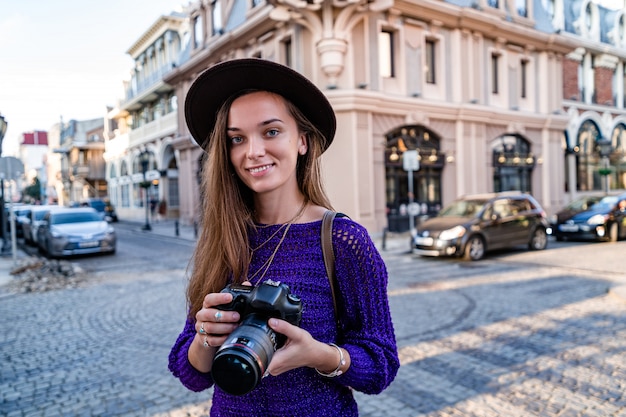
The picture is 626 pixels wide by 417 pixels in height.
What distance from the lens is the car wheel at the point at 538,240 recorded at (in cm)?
1316

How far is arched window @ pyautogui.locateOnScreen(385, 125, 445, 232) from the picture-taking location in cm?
1755

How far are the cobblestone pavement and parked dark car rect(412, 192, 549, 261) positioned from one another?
2.73 m

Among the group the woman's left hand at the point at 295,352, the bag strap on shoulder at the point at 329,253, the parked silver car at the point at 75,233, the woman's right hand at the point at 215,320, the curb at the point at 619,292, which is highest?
the bag strap on shoulder at the point at 329,253

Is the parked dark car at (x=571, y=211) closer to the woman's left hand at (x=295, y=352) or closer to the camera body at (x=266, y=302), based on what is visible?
the woman's left hand at (x=295, y=352)

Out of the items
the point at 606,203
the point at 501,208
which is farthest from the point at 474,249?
the point at 606,203

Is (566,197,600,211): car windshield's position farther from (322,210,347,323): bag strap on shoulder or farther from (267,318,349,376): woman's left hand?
(267,318,349,376): woman's left hand

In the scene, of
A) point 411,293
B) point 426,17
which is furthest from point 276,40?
point 411,293

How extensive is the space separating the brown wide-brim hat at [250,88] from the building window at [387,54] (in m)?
16.3

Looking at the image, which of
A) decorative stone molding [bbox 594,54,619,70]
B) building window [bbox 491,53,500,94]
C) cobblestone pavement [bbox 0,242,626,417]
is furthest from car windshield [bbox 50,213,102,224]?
decorative stone molding [bbox 594,54,619,70]

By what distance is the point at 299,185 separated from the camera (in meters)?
1.69

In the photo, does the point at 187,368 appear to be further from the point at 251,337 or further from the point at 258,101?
the point at 258,101

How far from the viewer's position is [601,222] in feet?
46.6

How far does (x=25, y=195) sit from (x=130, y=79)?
5710 centimetres

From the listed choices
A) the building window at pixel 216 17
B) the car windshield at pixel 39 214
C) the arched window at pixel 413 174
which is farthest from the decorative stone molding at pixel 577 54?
the car windshield at pixel 39 214
